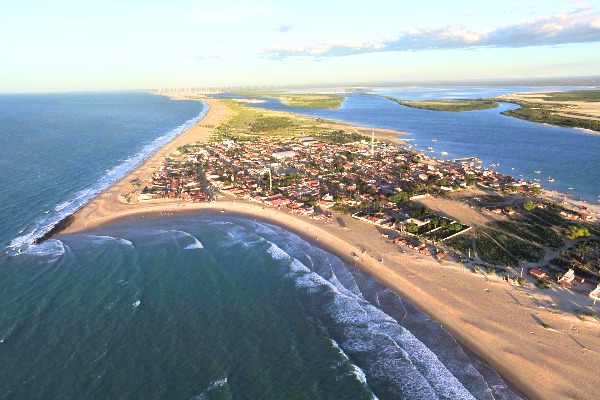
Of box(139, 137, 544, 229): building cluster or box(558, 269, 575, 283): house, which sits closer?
box(558, 269, 575, 283): house

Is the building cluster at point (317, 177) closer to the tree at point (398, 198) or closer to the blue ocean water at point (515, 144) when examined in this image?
the tree at point (398, 198)

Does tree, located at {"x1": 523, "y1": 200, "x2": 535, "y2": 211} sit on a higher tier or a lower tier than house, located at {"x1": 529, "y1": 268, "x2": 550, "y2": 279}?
higher

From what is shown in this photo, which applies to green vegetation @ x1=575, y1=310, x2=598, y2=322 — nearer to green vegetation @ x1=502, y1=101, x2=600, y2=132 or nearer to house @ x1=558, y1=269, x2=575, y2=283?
house @ x1=558, y1=269, x2=575, y2=283

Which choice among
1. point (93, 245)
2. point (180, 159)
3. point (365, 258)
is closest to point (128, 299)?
point (93, 245)

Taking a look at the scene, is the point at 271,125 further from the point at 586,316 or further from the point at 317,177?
the point at 586,316

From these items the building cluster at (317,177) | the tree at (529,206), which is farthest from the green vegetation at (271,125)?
the tree at (529,206)

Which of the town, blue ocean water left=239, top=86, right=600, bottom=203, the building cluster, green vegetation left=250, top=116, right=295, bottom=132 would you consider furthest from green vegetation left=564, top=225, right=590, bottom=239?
green vegetation left=250, top=116, right=295, bottom=132

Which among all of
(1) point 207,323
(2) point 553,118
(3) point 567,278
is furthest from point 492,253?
(2) point 553,118

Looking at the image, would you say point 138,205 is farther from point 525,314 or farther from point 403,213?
point 525,314
